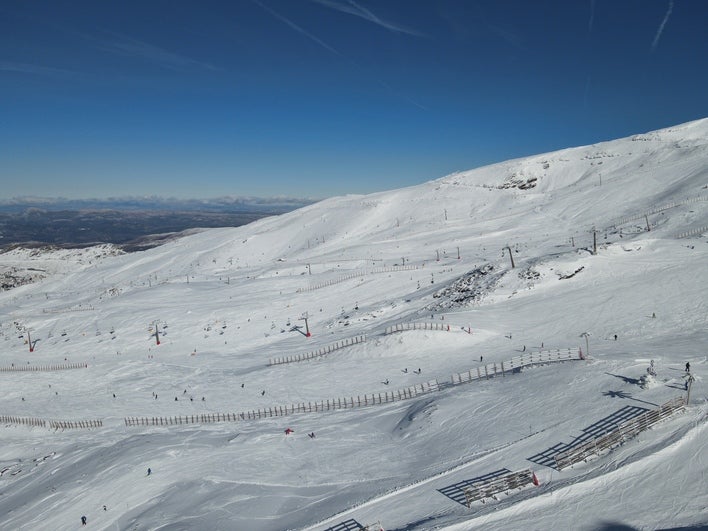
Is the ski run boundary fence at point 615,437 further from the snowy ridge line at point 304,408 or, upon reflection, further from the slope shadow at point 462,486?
the snowy ridge line at point 304,408

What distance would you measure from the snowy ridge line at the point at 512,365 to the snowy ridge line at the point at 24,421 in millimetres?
29769

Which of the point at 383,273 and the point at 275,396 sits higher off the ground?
the point at 383,273

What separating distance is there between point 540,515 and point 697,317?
25.0 m

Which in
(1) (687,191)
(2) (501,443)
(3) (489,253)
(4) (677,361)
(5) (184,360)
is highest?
(1) (687,191)

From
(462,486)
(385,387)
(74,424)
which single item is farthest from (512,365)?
(74,424)

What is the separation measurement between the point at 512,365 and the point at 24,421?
116 ft

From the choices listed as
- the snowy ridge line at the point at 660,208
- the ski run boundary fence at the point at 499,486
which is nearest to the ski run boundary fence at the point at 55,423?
the ski run boundary fence at the point at 499,486

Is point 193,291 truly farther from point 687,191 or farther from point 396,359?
point 687,191

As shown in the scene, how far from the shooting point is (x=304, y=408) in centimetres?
2827

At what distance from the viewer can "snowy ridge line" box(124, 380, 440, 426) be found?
2714cm

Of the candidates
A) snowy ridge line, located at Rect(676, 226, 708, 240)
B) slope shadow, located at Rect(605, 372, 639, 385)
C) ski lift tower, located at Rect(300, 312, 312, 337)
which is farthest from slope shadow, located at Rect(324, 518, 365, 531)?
snowy ridge line, located at Rect(676, 226, 708, 240)

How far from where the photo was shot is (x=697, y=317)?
98.8ft

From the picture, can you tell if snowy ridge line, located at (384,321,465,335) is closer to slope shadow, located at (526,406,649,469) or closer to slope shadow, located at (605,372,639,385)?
slope shadow, located at (605,372,639,385)

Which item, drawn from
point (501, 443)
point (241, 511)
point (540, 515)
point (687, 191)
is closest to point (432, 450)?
point (501, 443)
